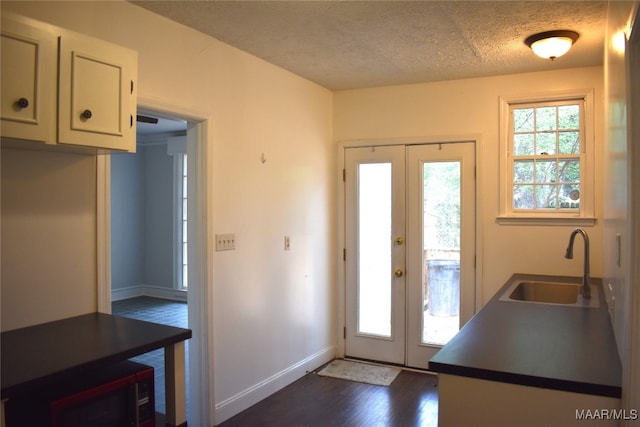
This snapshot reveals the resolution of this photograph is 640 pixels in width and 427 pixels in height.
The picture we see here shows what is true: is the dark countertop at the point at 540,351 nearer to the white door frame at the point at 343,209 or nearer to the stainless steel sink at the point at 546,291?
the stainless steel sink at the point at 546,291

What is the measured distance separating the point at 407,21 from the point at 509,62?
122 cm

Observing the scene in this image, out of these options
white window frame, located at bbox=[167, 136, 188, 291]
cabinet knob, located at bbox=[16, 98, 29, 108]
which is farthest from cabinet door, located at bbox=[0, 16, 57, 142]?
white window frame, located at bbox=[167, 136, 188, 291]

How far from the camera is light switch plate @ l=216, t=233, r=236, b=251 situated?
3.21m

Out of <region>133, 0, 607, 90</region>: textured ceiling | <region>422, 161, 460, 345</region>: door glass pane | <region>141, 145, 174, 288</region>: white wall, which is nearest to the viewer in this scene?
<region>133, 0, 607, 90</region>: textured ceiling

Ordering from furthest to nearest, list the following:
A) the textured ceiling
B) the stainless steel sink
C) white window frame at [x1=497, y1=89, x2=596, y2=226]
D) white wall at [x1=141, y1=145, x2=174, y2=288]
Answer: white wall at [x1=141, y1=145, x2=174, y2=288] → white window frame at [x1=497, y1=89, x2=596, y2=226] → the stainless steel sink → the textured ceiling

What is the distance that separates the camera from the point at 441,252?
427 centimetres

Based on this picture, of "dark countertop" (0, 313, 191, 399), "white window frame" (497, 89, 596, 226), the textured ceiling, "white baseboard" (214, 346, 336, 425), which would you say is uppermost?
the textured ceiling

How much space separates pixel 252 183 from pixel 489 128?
6.62 ft

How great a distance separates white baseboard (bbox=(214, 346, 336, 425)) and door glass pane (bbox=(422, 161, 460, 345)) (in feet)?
3.09

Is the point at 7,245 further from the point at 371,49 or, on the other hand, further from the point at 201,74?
the point at 371,49

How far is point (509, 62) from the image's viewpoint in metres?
3.68

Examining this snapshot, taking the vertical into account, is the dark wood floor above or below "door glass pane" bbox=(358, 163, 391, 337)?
below

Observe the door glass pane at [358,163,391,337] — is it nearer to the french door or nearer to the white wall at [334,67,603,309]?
the french door

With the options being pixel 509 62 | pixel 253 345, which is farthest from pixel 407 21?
pixel 253 345
